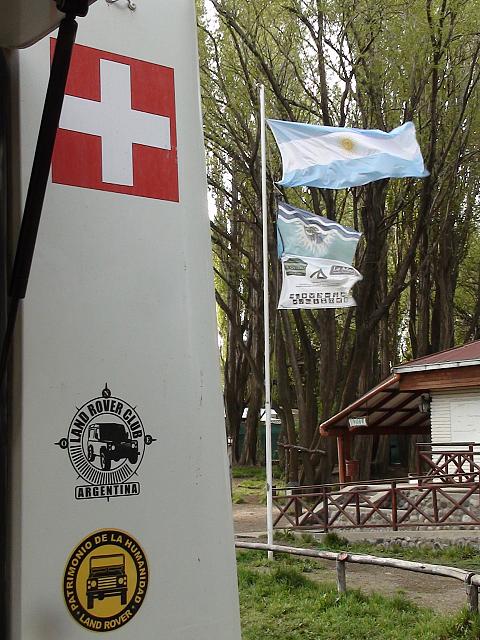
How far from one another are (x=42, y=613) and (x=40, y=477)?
0.26 meters

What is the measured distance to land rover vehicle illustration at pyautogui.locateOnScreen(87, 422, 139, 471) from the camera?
1730mm

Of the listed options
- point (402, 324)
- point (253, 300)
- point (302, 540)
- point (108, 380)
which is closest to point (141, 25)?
point (108, 380)

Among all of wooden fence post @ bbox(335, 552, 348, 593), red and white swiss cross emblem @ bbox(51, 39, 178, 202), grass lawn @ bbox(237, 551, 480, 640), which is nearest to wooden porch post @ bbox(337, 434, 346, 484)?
grass lawn @ bbox(237, 551, 480, 640)

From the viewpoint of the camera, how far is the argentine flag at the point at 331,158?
13.5m

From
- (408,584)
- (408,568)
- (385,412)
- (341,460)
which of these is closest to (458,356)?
(385,412)

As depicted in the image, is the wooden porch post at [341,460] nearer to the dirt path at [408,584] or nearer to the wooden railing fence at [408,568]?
the dirt path at [408,584]

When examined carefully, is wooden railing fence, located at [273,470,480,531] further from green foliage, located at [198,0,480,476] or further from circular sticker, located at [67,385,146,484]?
circular sticker, located at [67,385,146,484]

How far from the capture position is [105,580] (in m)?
1.70

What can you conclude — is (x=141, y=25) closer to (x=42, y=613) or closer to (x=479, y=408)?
(x=42, y=613)

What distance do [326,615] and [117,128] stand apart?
8310 mm

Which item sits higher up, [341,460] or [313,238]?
[313,238]

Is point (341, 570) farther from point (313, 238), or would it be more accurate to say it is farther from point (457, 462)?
point (457, 462)

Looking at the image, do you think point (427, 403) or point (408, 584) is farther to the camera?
point (427, 403)

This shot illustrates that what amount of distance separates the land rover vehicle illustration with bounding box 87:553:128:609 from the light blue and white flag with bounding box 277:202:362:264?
12.0m
